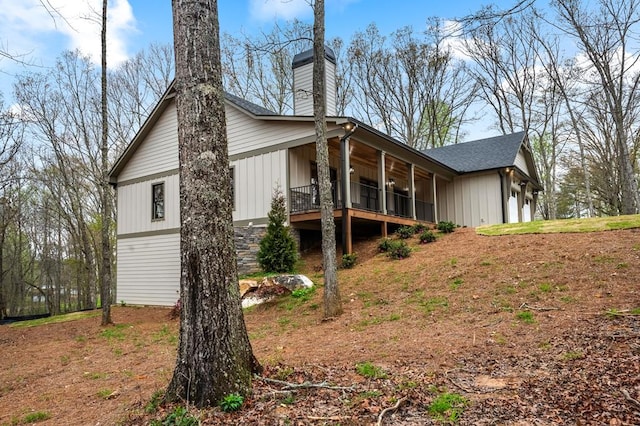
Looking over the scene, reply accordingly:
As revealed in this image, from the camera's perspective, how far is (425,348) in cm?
485

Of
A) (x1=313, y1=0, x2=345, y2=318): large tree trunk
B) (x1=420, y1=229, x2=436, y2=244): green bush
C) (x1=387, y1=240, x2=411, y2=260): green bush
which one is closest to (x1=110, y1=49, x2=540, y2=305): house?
(x1=387, y1=240, x2=411, y2=260): green bush

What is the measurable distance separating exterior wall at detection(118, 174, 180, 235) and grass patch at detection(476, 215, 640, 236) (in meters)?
9.66

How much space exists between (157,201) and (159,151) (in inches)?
68.9

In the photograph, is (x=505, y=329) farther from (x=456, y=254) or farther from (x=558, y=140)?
(x=558, y=140)

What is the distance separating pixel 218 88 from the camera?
3701mm

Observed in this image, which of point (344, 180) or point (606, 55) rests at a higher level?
point (606, 55)

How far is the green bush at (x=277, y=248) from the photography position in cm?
1057

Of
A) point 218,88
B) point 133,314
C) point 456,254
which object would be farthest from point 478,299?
point 133,314

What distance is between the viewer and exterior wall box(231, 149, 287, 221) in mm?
11969

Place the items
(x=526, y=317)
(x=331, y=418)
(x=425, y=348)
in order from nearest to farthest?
1. (x=331, y=418)
2. (x=425, y=348)
3. (x=526, y=317)

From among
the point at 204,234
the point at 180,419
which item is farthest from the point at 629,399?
the point at 204,234

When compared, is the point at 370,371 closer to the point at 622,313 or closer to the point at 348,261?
the point at 622,313

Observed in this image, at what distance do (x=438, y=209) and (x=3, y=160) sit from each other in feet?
55.3

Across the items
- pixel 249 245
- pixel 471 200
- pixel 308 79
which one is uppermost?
pixel 308 79
